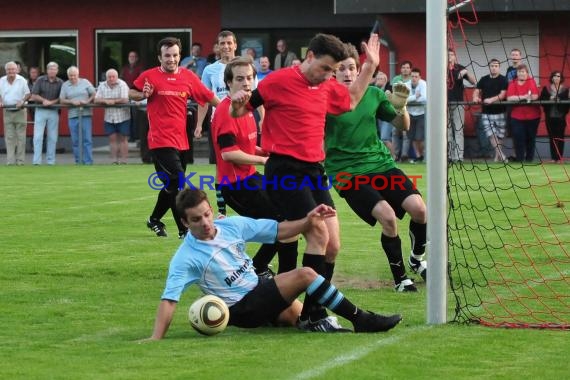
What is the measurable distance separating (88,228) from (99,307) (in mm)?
5132

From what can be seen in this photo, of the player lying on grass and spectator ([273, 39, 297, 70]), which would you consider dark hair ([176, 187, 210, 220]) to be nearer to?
the player lying on grass

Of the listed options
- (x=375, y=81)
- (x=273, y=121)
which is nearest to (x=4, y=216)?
(x=273, y=121)

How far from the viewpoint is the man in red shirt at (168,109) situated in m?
12.7

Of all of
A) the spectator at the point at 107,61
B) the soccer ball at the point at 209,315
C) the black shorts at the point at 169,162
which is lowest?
the soccer ball at the point at 209,315

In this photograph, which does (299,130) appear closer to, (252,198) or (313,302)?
(313,302)

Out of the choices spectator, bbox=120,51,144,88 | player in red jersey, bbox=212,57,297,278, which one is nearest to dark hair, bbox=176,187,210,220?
player in red jersey, bbox=212,57,297,278

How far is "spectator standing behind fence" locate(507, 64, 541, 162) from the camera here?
71.4 ft

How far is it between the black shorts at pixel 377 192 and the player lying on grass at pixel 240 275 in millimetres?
1749

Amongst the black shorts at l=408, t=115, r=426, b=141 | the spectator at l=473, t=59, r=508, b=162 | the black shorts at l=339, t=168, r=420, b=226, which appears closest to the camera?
the black shorts at l=339, t=168, r=420, b=226

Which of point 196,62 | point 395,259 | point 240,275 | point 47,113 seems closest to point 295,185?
point 240,275

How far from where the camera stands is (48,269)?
10.4 meters

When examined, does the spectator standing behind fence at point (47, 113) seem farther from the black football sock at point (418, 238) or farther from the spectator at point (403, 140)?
the black football sock at point (418, 238)

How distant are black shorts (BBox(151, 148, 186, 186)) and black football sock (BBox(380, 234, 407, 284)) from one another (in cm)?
379

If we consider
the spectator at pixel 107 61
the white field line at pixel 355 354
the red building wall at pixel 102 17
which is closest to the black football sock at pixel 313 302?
the white field line at pixel 355 354
